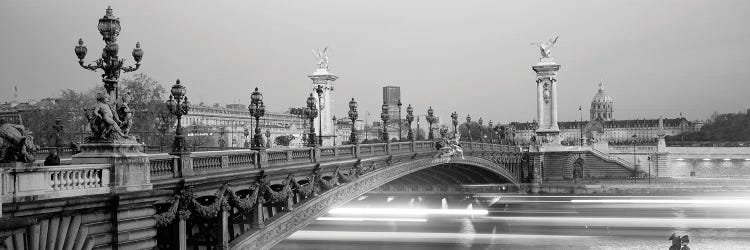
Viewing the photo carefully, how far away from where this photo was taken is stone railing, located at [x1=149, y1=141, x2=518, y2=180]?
741 inches

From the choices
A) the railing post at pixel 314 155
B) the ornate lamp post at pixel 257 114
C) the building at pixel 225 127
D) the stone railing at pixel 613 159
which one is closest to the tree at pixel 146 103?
the building at pixel 225 127

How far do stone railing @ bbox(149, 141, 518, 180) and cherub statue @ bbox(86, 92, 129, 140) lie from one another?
2062 millimetres

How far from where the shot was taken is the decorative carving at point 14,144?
44.2 feet

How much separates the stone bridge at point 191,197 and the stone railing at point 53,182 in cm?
2

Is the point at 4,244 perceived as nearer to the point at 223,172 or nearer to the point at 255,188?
the point at 223,172

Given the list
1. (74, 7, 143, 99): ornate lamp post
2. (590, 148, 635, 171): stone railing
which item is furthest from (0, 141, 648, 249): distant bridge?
(590, 148, 635, 171): stone railing

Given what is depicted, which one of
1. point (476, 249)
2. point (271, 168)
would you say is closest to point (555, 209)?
point (476, 249)

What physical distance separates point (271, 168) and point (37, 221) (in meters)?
11.0

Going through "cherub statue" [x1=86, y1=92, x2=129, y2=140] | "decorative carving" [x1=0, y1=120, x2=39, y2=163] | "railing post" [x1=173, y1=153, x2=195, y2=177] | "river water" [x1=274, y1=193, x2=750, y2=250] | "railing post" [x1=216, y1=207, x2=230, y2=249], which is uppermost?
"cherub statue" [x1=86, y1=92, x2=129, y2=140]

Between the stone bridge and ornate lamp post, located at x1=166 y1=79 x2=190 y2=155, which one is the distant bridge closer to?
the stone bridge

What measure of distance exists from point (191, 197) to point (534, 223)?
43.3m

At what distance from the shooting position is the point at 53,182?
14.0 meters

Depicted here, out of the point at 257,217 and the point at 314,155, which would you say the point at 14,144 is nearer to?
the point at 257,217

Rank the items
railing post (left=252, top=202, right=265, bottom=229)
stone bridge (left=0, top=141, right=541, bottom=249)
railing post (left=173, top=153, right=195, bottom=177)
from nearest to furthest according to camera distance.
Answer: stone bridge (left=0, top=141, right=541, bottom=249) < railing post (left=173, top=153, right=195, bottom=177) < railing post (left=252, top=202, right=265, bottom=229)
